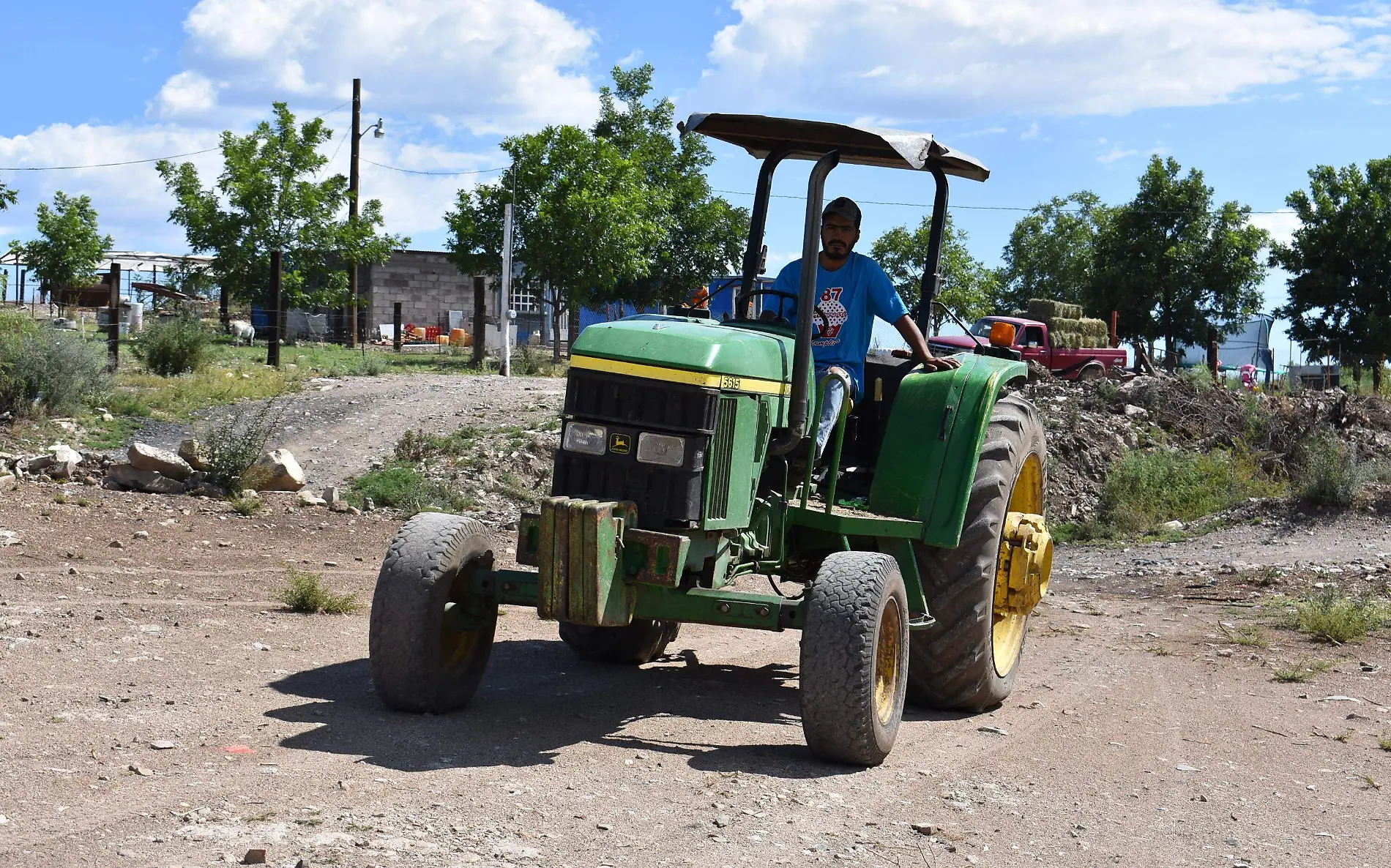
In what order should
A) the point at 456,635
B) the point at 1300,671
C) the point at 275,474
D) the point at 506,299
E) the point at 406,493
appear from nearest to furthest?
1. the point at 456,635
2. the point at 1300,671
3. the point at 275,474
4. the point at 406,493
5. the point at 506,299

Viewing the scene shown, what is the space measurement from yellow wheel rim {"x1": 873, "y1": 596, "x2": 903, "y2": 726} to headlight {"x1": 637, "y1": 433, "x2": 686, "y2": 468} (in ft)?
3.70

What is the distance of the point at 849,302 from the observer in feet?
23.1

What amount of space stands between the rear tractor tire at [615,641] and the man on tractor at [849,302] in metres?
1.80

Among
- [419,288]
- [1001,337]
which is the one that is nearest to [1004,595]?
[1001,337]

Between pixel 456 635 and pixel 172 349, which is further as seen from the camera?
pixel 172 349

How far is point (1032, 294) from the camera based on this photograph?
5466cm

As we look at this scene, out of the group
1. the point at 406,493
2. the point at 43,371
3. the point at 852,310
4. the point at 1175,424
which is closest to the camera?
the point at 852,310

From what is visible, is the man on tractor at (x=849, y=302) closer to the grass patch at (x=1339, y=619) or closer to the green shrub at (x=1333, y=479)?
the grass patch at (x=1339, y=619)

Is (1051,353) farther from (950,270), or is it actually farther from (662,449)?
(662,449)

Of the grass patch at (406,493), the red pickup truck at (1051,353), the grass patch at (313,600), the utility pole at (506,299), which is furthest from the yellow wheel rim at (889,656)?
the red pickup truck at (1051,353)

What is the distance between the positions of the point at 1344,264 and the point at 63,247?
38.6m

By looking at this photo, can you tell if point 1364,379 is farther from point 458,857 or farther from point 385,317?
point 385,317

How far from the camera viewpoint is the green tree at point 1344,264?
36562mm

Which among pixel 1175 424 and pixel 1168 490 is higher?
pixel 1175 424
